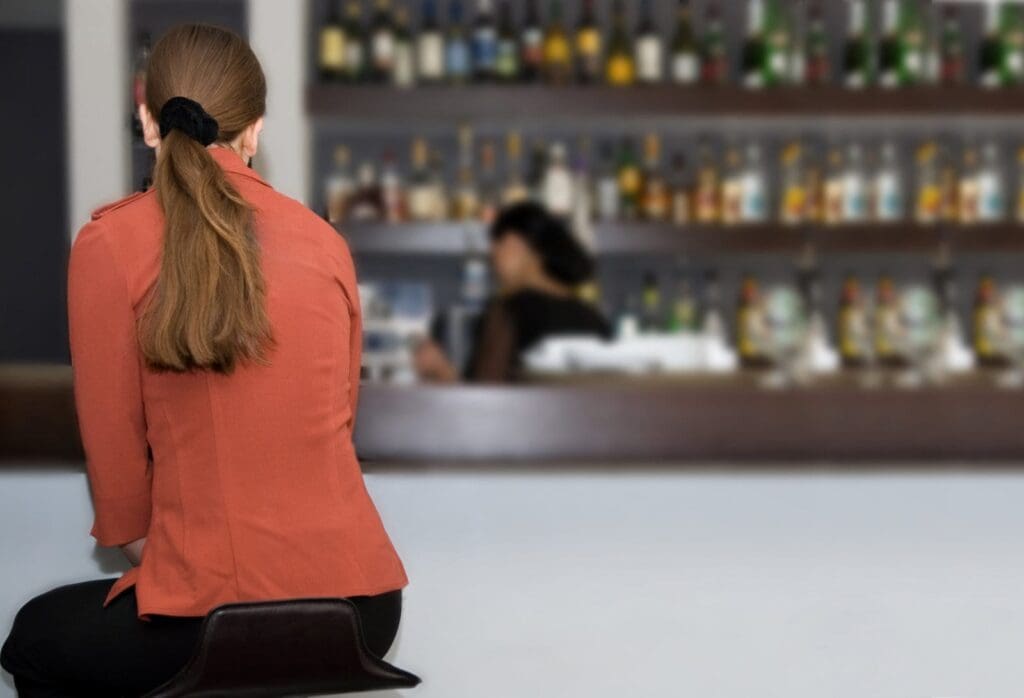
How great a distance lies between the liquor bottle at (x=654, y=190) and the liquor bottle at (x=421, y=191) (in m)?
0.53

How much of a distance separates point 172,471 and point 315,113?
191cm

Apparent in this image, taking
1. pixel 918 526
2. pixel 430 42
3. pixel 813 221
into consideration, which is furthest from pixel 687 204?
pixel 918 526

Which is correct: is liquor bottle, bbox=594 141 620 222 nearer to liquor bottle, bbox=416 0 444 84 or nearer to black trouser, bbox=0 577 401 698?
liquor bottle, bbox=416 0 444 84

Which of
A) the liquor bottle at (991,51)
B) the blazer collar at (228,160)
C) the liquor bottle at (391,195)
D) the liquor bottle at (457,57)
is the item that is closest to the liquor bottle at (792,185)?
the liquor bottle at (991,51)

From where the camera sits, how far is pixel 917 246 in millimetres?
2824

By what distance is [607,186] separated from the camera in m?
2.90

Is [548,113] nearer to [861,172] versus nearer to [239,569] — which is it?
[861,172]

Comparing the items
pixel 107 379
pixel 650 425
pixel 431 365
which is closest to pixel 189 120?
pixel 107 379

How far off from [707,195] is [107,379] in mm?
2180

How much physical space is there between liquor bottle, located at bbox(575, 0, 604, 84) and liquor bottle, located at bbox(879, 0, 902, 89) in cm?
71

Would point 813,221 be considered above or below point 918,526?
above

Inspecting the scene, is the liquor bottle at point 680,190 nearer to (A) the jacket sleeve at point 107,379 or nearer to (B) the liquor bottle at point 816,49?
(B) the liquor bottle at point 816,49

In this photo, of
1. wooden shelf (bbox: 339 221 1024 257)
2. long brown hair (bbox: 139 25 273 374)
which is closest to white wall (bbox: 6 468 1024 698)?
long brown hair (bbox: 139 25 273 374)

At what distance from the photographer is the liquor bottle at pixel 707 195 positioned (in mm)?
2900
